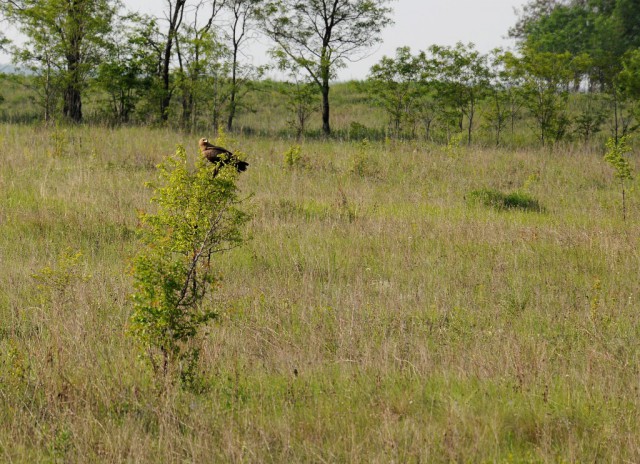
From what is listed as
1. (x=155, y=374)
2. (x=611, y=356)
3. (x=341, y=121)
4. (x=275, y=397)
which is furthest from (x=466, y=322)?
(x=341, y=121)

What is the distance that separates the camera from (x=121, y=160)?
13.1 metres

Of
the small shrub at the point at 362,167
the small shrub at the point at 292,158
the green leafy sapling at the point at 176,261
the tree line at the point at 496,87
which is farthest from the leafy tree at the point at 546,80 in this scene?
the green leafy sapling at the point at 176,261

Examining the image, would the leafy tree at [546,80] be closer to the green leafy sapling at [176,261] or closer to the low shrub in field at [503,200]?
the low shrub in field at [503,200]

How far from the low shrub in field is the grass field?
1.82ft

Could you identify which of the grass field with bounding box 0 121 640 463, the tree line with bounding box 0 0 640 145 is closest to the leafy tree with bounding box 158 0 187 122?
the tree line with bounding box 0 0 640 145

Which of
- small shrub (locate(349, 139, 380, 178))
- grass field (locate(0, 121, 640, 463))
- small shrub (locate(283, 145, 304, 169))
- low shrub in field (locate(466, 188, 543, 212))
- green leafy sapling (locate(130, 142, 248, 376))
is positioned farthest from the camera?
small shrub (locate(283, 145, 304, 169))

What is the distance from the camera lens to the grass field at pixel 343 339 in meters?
3.29

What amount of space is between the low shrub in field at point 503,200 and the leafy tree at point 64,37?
13635 mm

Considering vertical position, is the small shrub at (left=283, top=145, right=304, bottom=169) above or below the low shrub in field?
above

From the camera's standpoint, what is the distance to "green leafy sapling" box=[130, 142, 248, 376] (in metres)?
4.03

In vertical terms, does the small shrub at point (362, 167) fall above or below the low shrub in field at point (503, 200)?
above

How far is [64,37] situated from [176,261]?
717 inches

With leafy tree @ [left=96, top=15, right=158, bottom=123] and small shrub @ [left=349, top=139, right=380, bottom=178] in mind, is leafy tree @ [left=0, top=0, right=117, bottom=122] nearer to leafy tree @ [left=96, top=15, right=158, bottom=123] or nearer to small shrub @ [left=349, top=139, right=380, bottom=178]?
leafy tree @ [left=96, top=15, right=158, bottom=123]

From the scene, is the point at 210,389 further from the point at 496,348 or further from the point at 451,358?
the point at 496,348
